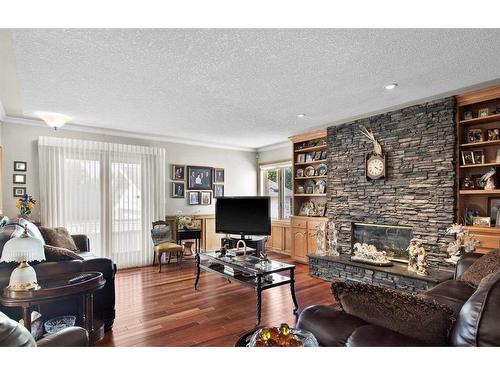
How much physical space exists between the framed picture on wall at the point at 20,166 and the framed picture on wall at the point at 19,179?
8 centimetres

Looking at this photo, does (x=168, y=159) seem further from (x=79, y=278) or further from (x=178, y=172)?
(x=79, y=278)

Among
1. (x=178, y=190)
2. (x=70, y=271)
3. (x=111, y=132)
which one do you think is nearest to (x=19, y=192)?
(x=111, y=132)

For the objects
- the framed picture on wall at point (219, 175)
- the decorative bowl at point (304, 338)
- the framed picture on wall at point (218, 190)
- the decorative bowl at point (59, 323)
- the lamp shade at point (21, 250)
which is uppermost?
the framed picture on wall at point (219, 175)

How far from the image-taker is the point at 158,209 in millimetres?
5379

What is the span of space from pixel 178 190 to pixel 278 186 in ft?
7.63

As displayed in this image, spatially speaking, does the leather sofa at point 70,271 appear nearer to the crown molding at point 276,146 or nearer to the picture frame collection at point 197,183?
the picture frame collection at point 197,183

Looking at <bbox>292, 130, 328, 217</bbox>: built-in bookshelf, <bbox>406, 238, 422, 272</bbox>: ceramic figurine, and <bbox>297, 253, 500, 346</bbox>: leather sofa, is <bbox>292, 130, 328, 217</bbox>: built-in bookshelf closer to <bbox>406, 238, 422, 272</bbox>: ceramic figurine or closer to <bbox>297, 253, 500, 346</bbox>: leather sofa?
<bbox>406, 238, 422, 272</bbox>: ceramic figurine

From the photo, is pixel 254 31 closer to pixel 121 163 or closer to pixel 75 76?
pixel 75 76

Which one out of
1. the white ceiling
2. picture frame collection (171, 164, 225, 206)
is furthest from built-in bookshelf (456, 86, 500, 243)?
picture frame collection (171, 164, 225, 206)

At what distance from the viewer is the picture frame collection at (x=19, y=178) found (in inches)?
165

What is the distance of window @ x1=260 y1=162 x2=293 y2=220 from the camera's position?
252 inches

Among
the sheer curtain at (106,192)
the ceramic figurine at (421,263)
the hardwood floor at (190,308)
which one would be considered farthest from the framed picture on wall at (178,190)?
the ceramic figurine at (421,263)
